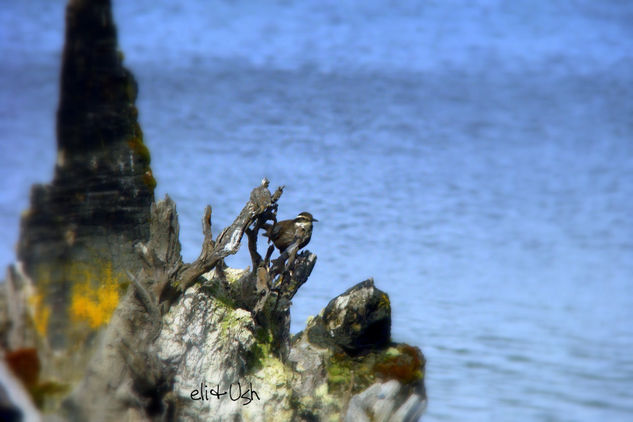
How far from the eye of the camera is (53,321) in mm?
3822

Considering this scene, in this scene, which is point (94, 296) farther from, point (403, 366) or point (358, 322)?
point (403, 366)

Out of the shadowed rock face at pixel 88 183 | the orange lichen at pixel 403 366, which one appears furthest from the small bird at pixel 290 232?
the orange lichen at pixel 403 366

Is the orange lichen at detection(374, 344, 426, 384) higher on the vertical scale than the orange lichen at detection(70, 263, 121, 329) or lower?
lower

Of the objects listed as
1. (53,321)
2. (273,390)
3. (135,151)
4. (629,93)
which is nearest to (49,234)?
(53,321)

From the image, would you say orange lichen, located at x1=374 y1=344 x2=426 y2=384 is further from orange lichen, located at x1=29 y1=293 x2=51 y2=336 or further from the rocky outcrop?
orange lichen, located at x1=29 y1=293 x2=51 y2=336

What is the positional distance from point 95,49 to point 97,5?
0.90ft

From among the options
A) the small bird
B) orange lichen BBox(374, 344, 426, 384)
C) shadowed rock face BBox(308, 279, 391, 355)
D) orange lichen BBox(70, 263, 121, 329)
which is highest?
the small bird

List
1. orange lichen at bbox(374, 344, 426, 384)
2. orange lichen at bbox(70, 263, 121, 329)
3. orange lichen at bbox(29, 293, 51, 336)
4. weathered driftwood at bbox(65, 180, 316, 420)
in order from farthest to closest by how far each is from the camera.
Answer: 1. orange lichen at bbox(374, 344, 426, 384)
2. weathered driftwood at bbox(65, 180, 316, 420)
3. orange lichen at bbox(70, 263, 121, 329)
4. orange lichen at bbox(29, 293, 51, 336)

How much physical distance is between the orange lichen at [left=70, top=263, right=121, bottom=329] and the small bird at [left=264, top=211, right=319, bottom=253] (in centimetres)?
171

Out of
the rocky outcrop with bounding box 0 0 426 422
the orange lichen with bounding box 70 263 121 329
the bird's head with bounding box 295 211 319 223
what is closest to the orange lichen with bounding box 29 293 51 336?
the rocky outcrop with bounding box 0 0 426 422

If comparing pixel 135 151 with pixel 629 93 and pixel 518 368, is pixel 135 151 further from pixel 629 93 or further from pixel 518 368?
pixel 629 93

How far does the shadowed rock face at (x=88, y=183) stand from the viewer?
3.95 metres

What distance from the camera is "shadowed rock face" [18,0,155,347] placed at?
3953 millimetres

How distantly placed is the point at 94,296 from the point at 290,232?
6.95ft
